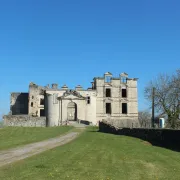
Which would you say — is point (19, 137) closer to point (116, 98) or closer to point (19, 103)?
point (116, 98)

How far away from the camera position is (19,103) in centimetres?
8862

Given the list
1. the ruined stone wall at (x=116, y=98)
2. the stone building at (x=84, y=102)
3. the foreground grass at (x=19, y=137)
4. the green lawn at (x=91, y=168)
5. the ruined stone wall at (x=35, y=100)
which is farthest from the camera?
the ruined stone wall at (x=35, y=100)

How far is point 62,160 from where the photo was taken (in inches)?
595

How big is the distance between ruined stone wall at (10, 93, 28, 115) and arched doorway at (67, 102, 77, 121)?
59.7 ft

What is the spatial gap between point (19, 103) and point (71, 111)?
803 inches

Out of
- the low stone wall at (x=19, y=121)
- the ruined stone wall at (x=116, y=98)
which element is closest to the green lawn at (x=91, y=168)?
the low stone wall at (x=19, y=121)

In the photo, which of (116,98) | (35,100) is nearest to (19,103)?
(35,100)

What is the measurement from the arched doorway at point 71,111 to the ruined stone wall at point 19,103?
18.2m

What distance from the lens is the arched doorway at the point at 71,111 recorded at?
74.4 meters

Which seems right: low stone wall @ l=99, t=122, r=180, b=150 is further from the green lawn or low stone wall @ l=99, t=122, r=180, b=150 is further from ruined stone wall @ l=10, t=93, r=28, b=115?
ruined stone wall @ l=10, t=93, r=28, b=115

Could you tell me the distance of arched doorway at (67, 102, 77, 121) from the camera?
74.4 meters

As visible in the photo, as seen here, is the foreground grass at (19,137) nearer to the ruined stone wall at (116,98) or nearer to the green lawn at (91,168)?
the green lawn at (91,168)

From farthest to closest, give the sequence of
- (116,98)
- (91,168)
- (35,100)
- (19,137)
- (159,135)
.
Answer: (35,100) → (116,98) → (19,137) → (159,135) → (91,168)

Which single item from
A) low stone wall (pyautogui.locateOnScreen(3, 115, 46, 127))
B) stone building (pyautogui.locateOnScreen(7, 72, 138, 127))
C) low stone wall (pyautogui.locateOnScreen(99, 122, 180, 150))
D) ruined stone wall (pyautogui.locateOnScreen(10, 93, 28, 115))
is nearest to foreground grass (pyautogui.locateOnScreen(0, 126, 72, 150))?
low stone wall (pyautogui.locateOnScreen(99, 122, 180, 150))
